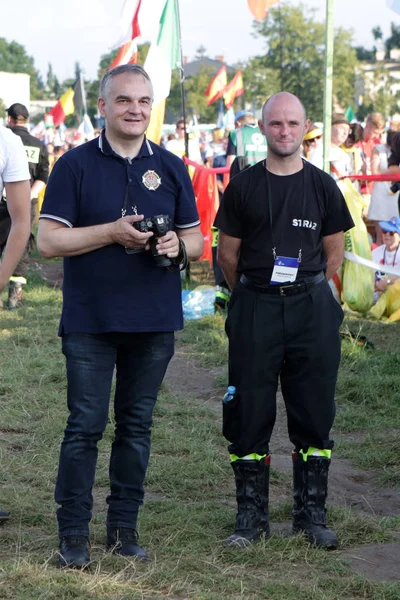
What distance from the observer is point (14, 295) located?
431 inches

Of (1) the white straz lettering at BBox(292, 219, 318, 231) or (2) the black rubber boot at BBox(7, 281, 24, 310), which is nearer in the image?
(1) the white straz lettering at BBox(292, 219, 318, 231)

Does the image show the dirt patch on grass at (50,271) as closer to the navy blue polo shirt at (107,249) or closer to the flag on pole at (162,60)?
the flag on pole at (162,60)

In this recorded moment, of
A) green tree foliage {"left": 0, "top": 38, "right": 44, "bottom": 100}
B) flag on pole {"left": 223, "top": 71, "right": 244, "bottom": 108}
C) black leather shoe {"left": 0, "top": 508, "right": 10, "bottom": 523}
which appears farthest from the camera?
green tree foliage {"left": 0, "top": 38, "right": 44, "bottom": 100}

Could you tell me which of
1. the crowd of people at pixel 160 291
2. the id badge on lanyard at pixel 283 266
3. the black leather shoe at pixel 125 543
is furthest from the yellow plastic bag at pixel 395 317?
the black leather shoe at pixel 125 543

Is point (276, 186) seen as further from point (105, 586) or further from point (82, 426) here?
point (105, 586)

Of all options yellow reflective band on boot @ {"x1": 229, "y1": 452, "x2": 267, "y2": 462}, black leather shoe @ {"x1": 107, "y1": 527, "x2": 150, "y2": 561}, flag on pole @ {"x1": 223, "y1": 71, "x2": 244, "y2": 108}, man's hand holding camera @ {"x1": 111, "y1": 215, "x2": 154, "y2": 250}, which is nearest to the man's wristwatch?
man's hand holding camera @ {"x1": 111, "y1": 215, "x2": 154, "y2": 250}

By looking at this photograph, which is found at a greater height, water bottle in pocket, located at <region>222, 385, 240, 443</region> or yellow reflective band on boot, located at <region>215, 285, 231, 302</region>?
water bottle in pocket, located at <region>222, 385, 240, 443</region>

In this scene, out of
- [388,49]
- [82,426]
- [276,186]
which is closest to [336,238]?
[276,186]

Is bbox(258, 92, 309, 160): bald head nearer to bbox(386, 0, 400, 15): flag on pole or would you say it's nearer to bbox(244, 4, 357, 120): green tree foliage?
bbox(386, 0, 400, 15): flag on pole

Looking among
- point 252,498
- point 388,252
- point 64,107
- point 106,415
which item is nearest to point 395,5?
point 252,498

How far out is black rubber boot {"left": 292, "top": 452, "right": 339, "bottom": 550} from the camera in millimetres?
4434

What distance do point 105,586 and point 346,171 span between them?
8175 mm

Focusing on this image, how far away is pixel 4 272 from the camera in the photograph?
4.22 meters

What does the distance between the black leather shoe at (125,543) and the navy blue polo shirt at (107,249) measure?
0.87 m
